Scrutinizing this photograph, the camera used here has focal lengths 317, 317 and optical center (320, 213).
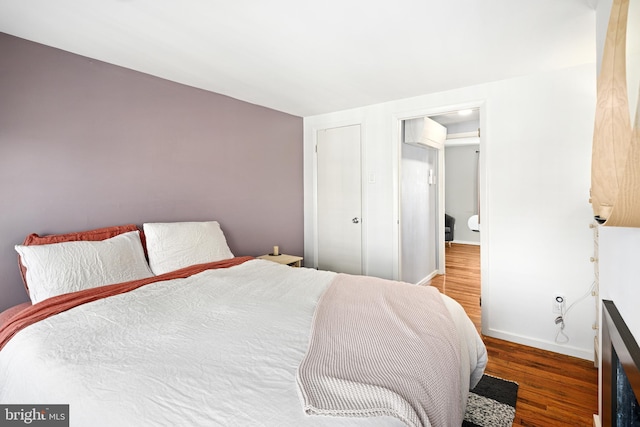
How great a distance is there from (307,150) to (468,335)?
10.3ft

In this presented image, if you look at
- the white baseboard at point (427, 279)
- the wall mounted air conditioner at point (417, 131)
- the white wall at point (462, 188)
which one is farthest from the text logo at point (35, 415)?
the white wall at point (462, 188)

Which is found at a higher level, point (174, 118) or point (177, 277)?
point (174, 118)

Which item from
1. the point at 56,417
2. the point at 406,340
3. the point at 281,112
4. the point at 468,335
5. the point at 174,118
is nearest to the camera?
the point at 56,417

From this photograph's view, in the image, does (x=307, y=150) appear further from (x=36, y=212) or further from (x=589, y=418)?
(x=589, y=418)

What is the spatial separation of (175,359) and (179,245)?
150 centimetres

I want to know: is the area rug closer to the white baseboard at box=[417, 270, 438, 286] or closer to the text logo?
the text logo

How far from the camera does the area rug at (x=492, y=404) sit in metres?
1.82

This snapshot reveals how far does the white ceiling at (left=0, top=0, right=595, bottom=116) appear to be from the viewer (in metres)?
1.76

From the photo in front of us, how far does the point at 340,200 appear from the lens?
13.2 ft

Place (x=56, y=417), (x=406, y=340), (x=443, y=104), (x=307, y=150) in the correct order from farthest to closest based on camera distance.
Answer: (x=307, y=150), (x=443, y=104), (x=406, y=340), (x=56, y=417)

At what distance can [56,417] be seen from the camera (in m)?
1.02

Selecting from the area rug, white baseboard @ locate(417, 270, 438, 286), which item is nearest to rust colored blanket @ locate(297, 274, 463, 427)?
the area rug

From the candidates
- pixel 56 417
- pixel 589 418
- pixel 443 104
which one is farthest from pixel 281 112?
pixel 589 418

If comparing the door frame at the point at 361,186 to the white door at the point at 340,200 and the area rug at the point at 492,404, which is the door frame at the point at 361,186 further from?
the area rug at the point at 492,404
